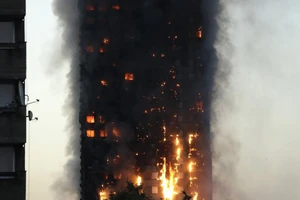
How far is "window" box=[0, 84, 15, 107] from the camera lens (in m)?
41.5

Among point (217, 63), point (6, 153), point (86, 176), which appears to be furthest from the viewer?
point (217, 63)

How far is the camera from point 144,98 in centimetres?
13762

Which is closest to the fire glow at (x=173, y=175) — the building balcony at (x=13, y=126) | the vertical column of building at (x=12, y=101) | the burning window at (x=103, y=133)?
the burning window at (x=103, y=133)

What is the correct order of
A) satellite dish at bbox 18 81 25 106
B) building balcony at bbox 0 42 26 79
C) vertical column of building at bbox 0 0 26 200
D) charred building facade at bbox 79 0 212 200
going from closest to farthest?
vertical column of building at bbox 0 0 26 200
satellite dish at bbox 18 81 25 106
building balcony at bbox 0 42 26 79
charred building facade at bbox 79 0 212 200

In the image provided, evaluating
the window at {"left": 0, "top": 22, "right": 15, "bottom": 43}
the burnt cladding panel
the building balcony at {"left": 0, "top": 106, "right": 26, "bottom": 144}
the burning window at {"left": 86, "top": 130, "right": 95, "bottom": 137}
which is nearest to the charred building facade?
the burning window at {"left": 86, "top": 130, "right": 95, "bottom": 137}

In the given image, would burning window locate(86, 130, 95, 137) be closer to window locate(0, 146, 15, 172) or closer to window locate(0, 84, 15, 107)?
window locate(0, 84, 15, 107)

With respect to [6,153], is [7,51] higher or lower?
higher

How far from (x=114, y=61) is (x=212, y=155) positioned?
20.8 m

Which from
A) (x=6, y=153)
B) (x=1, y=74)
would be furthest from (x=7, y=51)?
(x=6, y=153)

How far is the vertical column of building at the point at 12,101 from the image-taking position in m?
40.8

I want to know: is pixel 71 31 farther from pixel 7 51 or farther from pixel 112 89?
pixel 7 51

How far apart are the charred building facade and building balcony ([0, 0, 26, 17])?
302 ft

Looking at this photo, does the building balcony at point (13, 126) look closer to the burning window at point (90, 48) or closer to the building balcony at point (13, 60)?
the building balcony at point (13, 60)

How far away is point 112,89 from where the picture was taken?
13875 cm
